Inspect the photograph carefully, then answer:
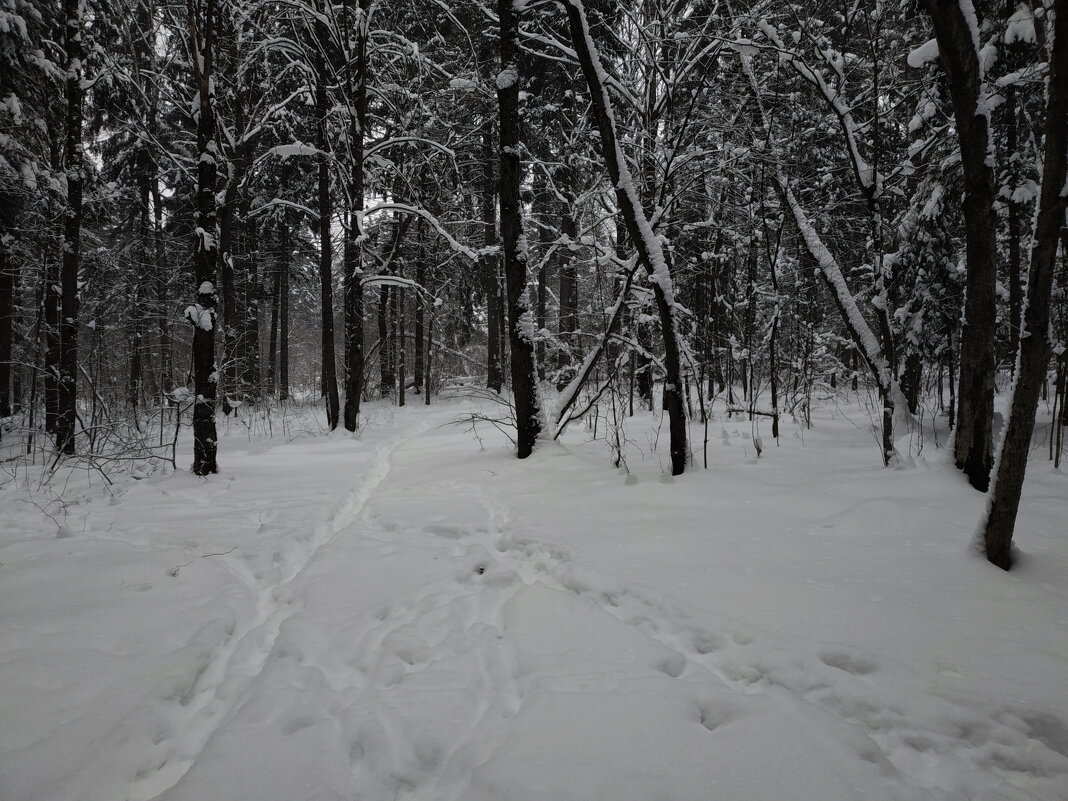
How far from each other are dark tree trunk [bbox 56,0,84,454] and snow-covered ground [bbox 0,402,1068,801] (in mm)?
5423

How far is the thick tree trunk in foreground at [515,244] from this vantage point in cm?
655

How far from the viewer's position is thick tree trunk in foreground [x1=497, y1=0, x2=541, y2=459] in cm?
655

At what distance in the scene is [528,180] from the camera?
17.6m

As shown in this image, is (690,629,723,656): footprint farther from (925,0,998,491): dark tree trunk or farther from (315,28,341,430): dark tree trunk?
(315,28,341,430): dark tree trunk

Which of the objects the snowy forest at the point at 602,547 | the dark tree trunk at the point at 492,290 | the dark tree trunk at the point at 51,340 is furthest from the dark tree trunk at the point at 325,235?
the dark tree trunk at the point at 492,290

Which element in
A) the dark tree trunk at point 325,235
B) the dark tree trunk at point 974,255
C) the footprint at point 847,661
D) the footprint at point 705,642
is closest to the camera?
the footprint at point 847,661

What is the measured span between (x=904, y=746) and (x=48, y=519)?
6.40 meters

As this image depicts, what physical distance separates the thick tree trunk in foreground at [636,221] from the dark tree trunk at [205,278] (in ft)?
15.1

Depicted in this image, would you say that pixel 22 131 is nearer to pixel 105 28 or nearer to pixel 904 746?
pixel 105 28

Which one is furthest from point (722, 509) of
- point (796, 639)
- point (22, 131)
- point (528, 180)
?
point (528, 180)

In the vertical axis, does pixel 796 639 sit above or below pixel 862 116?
below

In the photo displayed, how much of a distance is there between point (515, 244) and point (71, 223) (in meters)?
8.41

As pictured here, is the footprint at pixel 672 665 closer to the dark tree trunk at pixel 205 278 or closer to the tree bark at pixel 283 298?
the dark tree trunk at pixel 205 278

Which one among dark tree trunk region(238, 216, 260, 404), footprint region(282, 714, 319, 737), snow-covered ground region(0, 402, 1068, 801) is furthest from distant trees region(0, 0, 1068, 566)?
footprint region(282, 714, 319, 737)
